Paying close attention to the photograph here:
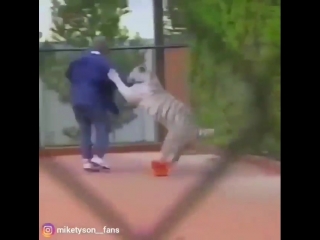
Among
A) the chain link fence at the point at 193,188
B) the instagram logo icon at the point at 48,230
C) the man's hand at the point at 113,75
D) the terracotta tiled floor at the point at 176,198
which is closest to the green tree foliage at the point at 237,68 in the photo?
the chain link fence at the point at 193,188

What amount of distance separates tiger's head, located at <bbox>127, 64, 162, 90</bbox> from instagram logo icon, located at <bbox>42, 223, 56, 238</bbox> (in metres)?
0.50

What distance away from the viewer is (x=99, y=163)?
1475mm

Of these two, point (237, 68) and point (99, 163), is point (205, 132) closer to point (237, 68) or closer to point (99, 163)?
point (237, 68)

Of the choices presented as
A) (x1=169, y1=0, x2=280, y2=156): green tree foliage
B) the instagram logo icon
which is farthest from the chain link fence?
the instagram logo icon

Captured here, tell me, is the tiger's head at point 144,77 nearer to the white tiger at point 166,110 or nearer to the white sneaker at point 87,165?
the white tiger at point 166,110

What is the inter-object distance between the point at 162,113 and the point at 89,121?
0.22m

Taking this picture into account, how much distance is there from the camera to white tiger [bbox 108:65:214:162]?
1.46 m

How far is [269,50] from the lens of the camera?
1422 mm

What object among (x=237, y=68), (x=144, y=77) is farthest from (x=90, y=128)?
(x=237, y=68)

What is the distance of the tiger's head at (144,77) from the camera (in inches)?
57.6

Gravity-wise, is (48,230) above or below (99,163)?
below

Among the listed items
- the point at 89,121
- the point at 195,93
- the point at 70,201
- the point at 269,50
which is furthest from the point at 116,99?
the point at 269,50

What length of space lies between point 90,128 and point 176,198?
13.2 inches
